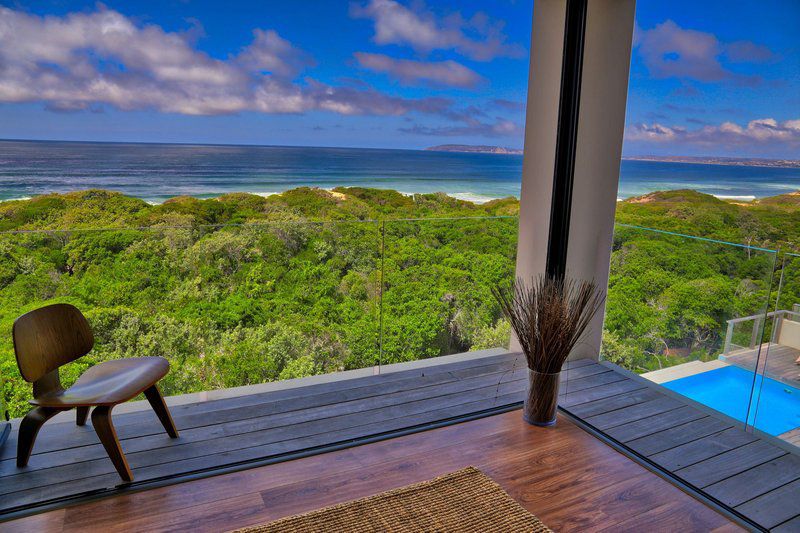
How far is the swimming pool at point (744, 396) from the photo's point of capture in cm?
226

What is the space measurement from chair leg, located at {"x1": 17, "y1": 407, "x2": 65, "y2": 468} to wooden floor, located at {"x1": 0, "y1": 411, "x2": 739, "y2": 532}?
35 centimetres

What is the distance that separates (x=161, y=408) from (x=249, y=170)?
1097 centimetres

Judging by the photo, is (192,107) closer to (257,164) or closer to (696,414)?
(257,164)

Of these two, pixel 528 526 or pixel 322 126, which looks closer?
pixel 528 526

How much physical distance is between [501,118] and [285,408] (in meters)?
13.1

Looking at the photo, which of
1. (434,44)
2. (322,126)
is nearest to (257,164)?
(322,126)

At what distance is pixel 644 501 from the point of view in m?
2.17

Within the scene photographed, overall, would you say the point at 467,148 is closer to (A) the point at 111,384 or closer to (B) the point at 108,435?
(A) the point at 111,384

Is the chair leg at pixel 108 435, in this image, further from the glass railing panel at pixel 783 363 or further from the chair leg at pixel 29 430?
the glass railing panel at pixel 783 363

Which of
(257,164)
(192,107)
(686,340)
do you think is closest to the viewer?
(686,340)

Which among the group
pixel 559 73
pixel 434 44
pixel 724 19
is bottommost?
pixel 559 73

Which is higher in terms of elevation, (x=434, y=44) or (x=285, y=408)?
(x=434, y=44)

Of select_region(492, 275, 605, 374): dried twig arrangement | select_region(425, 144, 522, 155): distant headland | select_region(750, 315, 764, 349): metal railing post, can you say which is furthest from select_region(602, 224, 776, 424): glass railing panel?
select_region(425, 144, 522, 155): distant headland

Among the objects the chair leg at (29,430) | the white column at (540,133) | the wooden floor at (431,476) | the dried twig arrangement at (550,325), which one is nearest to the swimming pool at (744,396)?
the wooden floor at (431,476)
